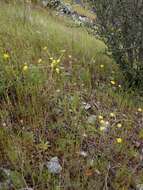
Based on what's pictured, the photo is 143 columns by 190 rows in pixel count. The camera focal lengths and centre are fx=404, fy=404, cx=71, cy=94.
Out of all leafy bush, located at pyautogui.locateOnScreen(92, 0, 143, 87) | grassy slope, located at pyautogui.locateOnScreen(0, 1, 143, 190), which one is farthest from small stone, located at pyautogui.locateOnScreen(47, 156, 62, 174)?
leafy bush, located at pyautogui.locateOnScreen(92, 0, 143, 87)

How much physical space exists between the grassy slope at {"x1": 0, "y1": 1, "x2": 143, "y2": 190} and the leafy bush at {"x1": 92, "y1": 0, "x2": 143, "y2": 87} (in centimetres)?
26

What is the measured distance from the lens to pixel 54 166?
343 centimetres

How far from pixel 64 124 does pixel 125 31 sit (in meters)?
2.06

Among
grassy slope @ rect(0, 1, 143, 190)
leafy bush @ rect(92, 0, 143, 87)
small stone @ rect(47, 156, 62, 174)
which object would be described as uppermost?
leafy bush @ rect(92, 0, 143, 87)

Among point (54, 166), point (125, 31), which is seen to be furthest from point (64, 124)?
point (125, 31)

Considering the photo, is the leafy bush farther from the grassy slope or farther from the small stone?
the small stone

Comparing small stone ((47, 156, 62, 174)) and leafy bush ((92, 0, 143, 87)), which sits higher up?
leafy bush ((92, 0, 143, 87))

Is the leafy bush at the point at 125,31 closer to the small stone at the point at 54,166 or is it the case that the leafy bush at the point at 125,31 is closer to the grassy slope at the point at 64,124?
the grassy slope at the point at 64,124

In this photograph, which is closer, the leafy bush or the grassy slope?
the grassy slope

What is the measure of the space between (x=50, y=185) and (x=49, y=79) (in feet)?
4.70

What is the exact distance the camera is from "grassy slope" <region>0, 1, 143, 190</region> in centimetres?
336

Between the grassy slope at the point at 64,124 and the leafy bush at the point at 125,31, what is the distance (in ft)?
0.87

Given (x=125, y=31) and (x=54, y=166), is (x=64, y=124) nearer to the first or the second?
(x=54, y=166)

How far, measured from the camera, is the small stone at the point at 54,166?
133 inches
